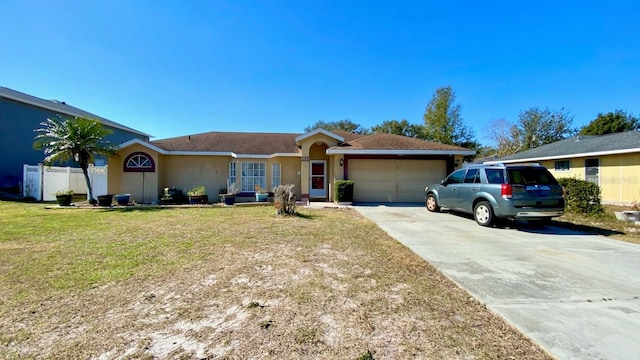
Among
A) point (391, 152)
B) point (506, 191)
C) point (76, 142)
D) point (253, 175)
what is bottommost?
point (506, 191)

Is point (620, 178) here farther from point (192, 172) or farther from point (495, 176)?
point (192, 172)

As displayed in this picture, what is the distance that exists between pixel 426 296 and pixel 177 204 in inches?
560

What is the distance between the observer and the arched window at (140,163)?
15180mm

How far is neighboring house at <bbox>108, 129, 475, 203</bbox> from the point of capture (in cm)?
1466

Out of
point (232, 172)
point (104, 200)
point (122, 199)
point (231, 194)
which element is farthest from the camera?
point (232, 172)

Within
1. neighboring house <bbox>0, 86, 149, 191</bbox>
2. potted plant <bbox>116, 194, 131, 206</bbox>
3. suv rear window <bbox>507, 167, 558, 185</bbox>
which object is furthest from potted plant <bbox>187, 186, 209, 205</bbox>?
suv rear window <bbox>507, 167, 558, 185</bbox>

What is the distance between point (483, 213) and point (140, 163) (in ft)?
54.2

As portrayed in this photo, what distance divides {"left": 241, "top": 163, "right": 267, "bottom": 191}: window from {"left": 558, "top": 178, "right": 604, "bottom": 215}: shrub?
1378cm

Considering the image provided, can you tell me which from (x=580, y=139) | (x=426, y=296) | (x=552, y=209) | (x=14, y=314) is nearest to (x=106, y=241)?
(x=14, y=314)

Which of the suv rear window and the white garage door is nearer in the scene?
the suv rear window

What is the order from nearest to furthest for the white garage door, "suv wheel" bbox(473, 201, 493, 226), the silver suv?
the silver suv → "suv wheel" bbox(473, 201, 493, 226) → the white garage door

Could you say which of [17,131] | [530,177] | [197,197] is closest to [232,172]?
[197,197]

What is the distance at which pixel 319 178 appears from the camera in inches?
626

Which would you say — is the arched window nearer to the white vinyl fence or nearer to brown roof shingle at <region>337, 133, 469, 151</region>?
the white vinyl fence
